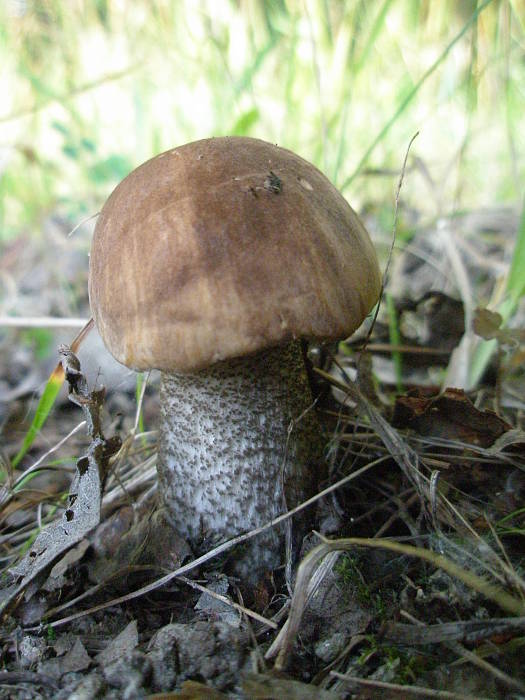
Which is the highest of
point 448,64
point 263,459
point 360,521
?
point 448,64

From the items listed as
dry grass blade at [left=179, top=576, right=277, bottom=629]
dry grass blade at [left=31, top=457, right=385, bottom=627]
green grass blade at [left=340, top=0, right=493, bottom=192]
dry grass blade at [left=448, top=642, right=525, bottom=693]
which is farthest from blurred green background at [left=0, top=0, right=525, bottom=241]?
dry grass blade at [left=448, top=642, right=525, bottom=693]

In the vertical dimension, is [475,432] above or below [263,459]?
below

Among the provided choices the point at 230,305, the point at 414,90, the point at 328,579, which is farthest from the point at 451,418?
the point at 414,90

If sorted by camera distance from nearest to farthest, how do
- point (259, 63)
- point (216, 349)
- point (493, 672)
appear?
point (493, 672) → point (216, 349) → point (259, 63)

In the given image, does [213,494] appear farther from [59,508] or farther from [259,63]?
[259,63]

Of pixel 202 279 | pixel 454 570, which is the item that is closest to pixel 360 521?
pixel 454 570

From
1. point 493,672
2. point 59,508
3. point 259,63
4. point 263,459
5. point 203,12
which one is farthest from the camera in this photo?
point 203,12

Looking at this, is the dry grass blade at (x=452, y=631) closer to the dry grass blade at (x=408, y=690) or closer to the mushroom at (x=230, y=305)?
the dry grass blade at (x=408, y=690)

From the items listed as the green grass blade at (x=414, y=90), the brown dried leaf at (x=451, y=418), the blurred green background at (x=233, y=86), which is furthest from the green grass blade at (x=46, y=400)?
the blurred green background at (x=233, y=86)

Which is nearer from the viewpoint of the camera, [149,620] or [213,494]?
[149,620]
